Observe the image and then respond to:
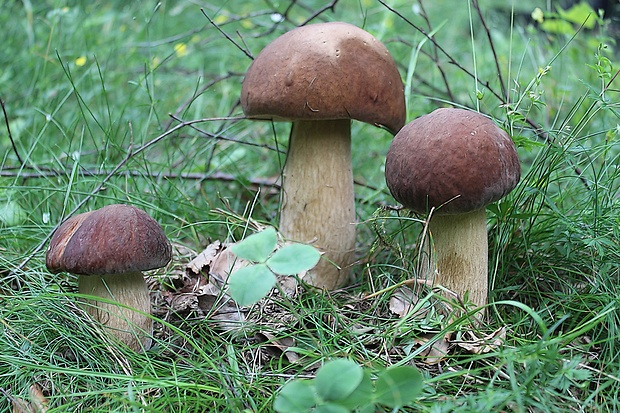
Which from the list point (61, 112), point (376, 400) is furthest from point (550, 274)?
point (61, 112)

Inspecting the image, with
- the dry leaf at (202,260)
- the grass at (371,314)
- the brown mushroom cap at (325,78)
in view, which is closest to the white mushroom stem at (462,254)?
the grass at (371,314)

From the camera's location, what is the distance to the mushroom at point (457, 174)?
1.93 m

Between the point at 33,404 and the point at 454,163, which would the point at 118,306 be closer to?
the point at 33,404

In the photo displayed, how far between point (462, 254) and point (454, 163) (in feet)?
1.51

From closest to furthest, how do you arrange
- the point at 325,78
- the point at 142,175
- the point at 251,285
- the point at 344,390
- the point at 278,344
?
the point at 344,390 < the point at 251,285 < the point at 278,344 < the point at 325,78 < the point at 142,175

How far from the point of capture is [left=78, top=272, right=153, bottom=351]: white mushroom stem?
83.6 inches

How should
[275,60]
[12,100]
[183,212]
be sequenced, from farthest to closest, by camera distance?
1. [12,100]
2. [183,212]
3. [275,60]

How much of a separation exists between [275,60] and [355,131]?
2.16m

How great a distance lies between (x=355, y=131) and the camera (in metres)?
4.53

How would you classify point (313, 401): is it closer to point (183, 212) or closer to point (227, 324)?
point (227, 324)

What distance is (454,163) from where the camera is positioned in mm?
1920

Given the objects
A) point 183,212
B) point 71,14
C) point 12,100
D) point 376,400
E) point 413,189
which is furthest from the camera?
point 71,14

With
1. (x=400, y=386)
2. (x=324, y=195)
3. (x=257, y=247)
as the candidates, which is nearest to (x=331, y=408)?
(x=400, y=386)

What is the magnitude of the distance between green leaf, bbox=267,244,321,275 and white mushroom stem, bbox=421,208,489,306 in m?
0.78
